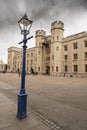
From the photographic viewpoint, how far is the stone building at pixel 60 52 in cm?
3372

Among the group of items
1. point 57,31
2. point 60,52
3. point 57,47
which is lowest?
point 60,52

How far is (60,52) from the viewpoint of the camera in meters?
39.5

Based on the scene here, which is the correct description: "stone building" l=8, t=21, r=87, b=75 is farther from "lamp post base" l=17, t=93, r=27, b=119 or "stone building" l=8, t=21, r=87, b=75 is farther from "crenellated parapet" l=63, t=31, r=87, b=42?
"lamp post base" l=17, t=93, r=27, b=119

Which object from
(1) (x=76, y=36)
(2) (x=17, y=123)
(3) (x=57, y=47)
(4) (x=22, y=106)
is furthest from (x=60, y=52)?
(2) (x=17, y=123)

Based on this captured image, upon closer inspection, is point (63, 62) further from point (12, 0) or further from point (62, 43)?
point (12, 0)

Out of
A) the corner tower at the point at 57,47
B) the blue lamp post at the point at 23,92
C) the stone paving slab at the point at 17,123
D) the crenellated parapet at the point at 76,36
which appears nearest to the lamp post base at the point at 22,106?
the blue lamp post at the point at 23,92

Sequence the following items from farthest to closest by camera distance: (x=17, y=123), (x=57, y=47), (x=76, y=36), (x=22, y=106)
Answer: (x=57, y=47), (x=76, y=36), (x=22, y=106), (x=17, y=123)

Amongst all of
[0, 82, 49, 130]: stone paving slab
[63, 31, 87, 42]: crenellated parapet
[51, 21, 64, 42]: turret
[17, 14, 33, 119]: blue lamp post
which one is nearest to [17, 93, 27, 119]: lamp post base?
[17, 14, 33, 119]: blue lamp post

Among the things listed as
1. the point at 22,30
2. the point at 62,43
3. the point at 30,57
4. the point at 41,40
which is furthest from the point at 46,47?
the point at 22,30

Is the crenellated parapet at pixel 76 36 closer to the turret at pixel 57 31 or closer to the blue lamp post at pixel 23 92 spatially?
the turret at pixel 57 31

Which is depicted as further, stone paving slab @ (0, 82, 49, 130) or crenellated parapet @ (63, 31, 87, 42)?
crenellated parapet @ (63, 31, 87, 42)

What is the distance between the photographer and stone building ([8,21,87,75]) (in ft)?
111

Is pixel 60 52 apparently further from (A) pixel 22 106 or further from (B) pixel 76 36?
(A) pixel 22 106

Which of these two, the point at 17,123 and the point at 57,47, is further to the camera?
the point at 57,47
